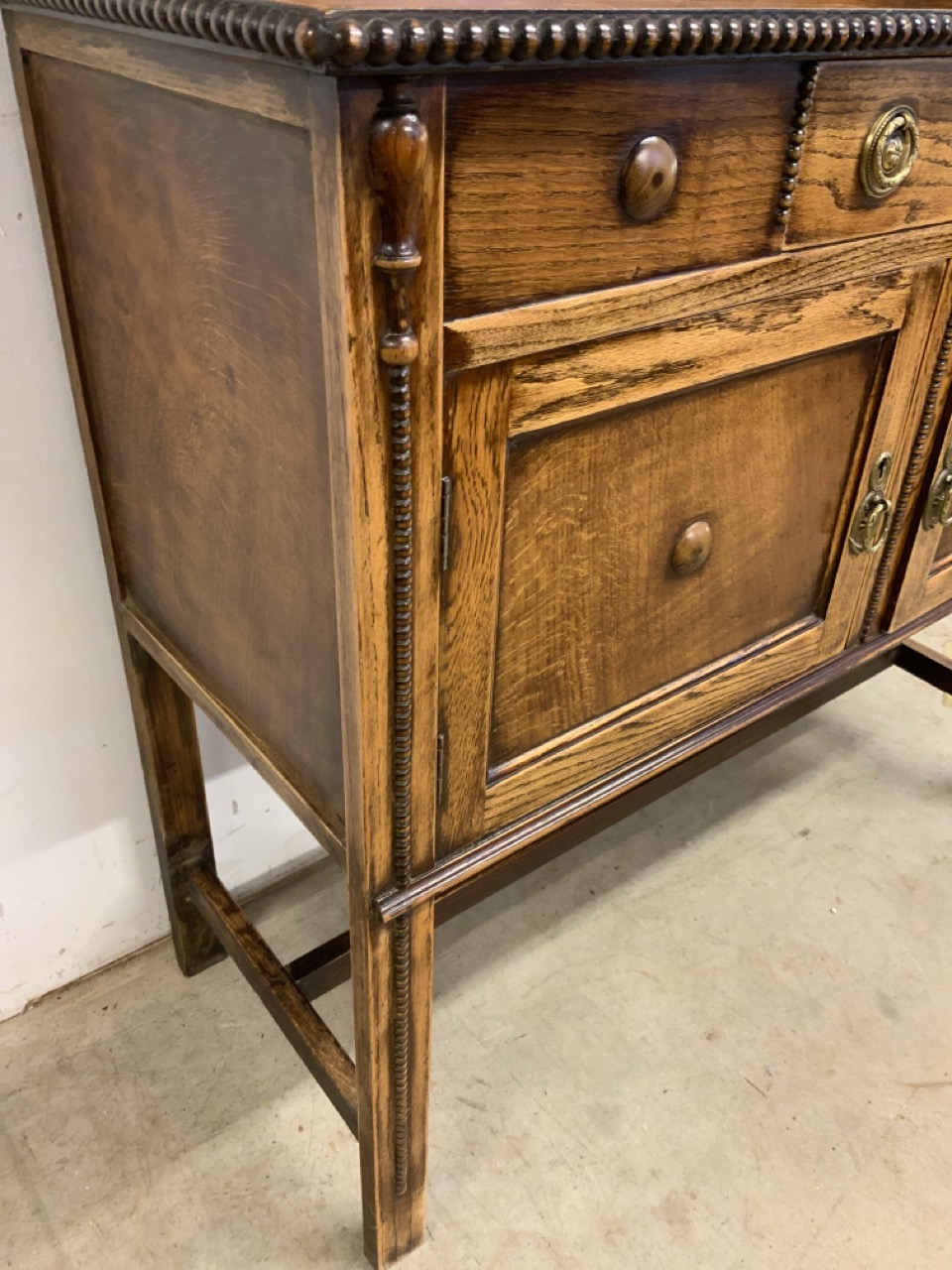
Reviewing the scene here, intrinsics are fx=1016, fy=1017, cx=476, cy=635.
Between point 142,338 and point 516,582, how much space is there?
0.32 meters

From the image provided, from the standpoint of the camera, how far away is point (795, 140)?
2.02 feet

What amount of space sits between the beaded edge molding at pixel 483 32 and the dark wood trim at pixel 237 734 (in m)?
0.47

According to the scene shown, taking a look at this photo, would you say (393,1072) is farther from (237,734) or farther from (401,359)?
(401,359)

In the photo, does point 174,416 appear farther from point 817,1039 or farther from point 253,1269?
point 817,1039

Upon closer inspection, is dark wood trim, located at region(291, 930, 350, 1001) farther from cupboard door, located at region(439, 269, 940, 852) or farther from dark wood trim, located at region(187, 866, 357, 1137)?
cupboard door, located at region(439, 269, 940, 852)

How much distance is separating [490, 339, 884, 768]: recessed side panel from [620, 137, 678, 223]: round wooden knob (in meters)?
0.13

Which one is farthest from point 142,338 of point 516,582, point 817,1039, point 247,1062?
point 817,1039

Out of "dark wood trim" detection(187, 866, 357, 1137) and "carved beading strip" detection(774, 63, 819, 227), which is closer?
"carved beading strip" detection(774, 63, 819, 227)

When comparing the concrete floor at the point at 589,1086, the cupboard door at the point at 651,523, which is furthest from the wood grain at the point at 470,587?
the concrete floor at the point at 589,1086

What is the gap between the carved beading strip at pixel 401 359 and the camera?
44cm

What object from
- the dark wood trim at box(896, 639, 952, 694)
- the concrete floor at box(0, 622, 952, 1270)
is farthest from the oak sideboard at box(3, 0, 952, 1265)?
the dark wood trim at box(896, 639, 952, 694)

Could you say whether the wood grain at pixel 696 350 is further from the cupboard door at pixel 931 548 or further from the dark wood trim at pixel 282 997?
the dark wood trim at pixel 282 997

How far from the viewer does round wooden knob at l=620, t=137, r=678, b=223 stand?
1.77 feet

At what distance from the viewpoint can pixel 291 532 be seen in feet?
2.06
